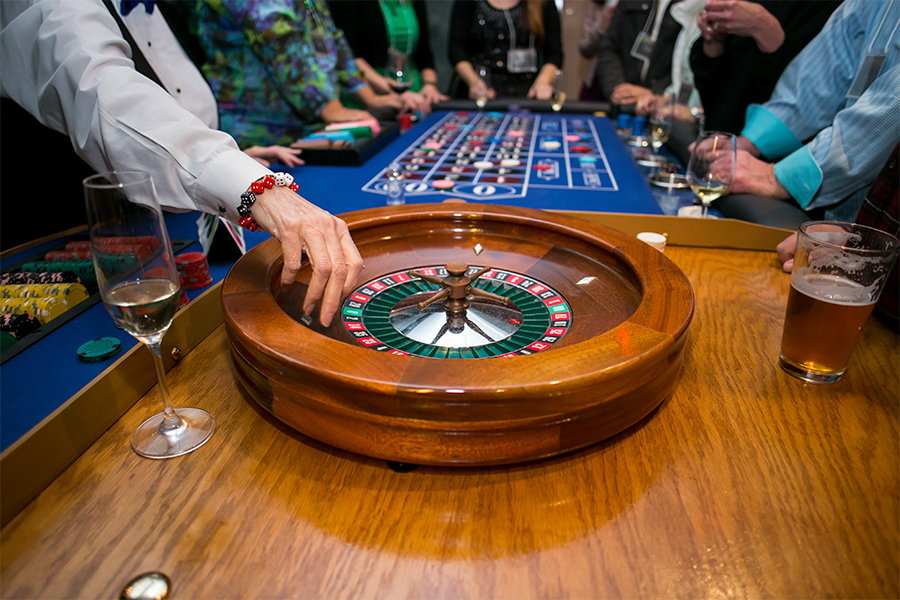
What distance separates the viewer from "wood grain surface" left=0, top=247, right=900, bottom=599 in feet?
2.03

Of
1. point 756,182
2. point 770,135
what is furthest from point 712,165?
point 770,135

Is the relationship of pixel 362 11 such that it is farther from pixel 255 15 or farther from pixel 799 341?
pixel 799 341

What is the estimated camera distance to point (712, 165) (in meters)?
1.80

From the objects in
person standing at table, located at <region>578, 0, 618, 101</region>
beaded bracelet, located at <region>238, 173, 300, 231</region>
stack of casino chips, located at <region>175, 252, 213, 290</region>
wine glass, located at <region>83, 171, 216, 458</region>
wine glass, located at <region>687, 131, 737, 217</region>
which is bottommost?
person standing at table, located at <region>578, 0, 618, 101</region>

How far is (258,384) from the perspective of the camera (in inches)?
32.1

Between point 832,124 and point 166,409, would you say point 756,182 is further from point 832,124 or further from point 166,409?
point 166,409

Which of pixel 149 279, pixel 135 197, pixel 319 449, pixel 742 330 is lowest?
pixel 742 330

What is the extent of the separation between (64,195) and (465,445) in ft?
5.87

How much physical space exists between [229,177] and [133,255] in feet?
1.32

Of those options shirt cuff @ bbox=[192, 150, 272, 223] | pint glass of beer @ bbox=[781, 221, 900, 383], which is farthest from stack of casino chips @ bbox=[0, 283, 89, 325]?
pint glass of beer @ bbox=[781, 221, 900, 383]

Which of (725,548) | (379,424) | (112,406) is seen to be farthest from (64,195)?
(725,548)

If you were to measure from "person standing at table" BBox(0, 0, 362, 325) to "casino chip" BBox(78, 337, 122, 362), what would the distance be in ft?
0.97

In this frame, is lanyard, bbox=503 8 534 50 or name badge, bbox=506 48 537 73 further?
lanyard, bbox=503 8 534 50

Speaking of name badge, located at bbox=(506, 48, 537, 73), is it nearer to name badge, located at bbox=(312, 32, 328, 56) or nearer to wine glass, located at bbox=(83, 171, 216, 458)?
name badge, located at bbox=(312, 32, 328, 56)
